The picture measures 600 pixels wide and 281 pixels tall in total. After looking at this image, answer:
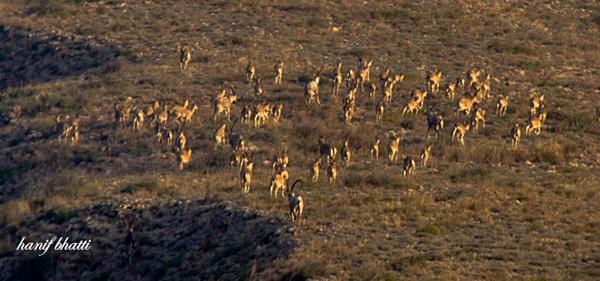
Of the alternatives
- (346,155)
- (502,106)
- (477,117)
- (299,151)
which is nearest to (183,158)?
(299,151)

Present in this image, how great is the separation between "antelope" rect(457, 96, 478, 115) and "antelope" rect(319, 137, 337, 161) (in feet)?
21.9

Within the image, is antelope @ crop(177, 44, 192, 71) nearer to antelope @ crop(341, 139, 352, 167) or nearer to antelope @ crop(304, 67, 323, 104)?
antelope @ crop(304, 67, 323, 104)

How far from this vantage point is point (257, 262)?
104 feet

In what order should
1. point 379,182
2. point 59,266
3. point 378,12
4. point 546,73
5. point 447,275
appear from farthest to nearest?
1. point 378,12
2. point 546,73
3. point 379,182
4. point 59,266
5. point 447,275

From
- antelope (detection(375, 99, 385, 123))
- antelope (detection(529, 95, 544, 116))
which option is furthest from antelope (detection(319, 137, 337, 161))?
antelope (detection(529, 95, 544, 116))

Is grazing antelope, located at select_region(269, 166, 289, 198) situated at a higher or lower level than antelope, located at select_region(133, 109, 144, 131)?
higher

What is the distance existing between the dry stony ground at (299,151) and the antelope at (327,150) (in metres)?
0.74

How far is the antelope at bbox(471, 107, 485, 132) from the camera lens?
45.6 meters

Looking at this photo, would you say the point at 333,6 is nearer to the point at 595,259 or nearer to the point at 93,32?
the point at 93,32

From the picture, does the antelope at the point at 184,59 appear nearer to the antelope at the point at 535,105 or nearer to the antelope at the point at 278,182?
the antelope at the point at 535,105

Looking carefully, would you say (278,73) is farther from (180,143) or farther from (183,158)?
(183,158)

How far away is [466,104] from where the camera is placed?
47344mm

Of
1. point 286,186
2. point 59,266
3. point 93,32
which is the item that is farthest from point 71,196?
point 93,32

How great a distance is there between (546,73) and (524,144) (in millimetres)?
11507
